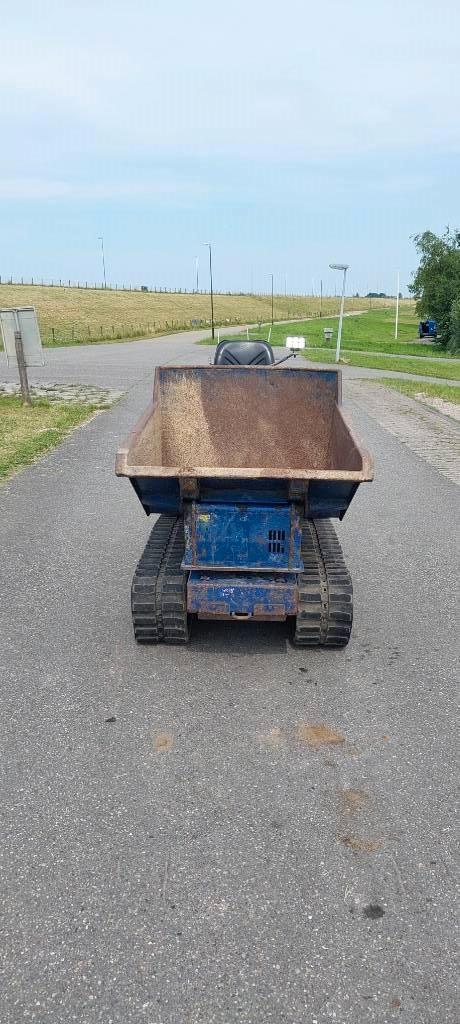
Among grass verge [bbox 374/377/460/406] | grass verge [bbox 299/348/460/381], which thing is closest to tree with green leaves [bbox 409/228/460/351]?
grass verge [bbox 299/348/460/381]

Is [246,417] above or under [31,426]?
above

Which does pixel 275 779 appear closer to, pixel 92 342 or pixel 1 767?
pixel 1 767

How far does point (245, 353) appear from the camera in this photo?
28.0ft

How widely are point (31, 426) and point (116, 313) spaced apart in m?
64.2

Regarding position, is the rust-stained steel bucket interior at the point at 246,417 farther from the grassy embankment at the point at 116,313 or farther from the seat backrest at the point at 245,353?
the grassy embankment at the point at 116,313

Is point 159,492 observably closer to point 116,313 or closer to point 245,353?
point 245,353

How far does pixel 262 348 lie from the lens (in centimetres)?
848

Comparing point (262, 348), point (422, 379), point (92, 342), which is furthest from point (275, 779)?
point (92, 342)

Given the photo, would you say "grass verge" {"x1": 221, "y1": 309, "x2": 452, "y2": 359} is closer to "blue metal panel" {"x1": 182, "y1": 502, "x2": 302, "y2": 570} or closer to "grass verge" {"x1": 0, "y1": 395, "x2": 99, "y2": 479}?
"grass verge" {"x1": 0, "y1": 395, "x2": 99, "y2": 479}

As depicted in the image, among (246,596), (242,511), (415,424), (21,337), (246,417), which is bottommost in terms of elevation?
(415,424)

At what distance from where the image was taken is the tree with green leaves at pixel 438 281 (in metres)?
46.2

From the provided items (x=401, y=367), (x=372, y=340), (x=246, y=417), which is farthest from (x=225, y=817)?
(x=372, y=340)

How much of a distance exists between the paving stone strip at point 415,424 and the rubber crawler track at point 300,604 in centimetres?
566

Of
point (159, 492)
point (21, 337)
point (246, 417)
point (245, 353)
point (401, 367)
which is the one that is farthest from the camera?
point (401, 367)
